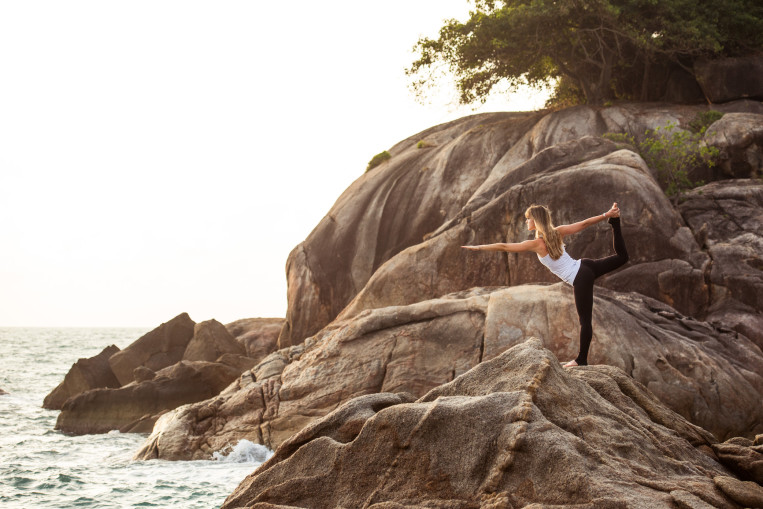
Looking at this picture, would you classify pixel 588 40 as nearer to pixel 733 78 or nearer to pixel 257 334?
pixel 733 78

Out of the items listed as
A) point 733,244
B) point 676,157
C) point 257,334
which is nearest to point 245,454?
point 733,244

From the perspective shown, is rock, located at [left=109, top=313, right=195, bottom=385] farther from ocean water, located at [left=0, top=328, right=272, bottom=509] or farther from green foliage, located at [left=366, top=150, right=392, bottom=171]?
green foliage, located at [left=366, top=150, right=392, bottom=171]

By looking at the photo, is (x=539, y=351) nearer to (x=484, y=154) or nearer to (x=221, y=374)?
(x=221, y=374)

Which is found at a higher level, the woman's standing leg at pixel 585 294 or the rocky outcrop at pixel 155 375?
the woman's standing leg at pixel 585 294

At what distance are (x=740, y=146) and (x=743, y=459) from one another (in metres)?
18.3

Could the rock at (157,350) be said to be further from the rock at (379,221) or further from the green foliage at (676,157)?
the green foliage at (676,157)

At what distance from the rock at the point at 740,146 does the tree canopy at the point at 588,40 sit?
5061 millimetres

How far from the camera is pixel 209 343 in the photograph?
30.1 meters

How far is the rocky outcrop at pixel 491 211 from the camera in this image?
60.4 ft

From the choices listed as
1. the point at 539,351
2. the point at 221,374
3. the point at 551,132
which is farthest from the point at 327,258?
the point at 539,351

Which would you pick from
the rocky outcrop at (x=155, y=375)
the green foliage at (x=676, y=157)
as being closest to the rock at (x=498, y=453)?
the rocky outcrop at (x=155, y=375)

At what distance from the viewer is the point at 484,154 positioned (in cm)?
2808

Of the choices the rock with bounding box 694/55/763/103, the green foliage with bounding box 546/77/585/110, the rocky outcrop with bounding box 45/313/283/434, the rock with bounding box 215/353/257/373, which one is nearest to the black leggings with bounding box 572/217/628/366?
the rocky outcrop with bounding box 45/313/283/434

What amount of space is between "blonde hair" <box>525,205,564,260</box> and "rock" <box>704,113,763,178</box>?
15.1 meters
